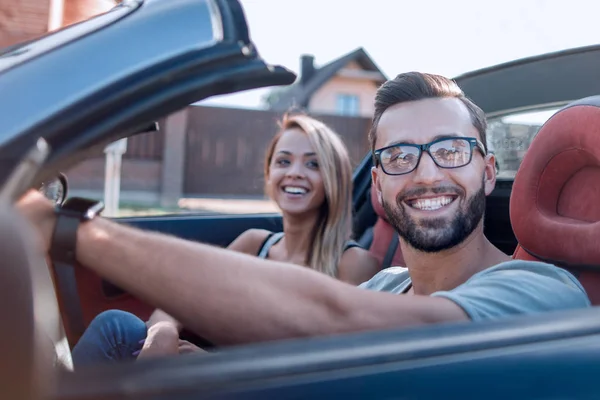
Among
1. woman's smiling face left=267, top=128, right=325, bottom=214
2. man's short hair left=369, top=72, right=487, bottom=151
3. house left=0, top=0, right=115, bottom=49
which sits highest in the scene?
house left=0, top=0, right=115, bottom=49

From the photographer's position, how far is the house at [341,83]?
30.2 m

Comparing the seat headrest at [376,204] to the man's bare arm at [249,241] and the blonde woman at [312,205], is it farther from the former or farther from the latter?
the man's bare arm at [249,241]

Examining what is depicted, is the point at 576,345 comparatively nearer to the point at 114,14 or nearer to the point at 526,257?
the point at 526,257

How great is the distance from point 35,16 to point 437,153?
1879 millimetres

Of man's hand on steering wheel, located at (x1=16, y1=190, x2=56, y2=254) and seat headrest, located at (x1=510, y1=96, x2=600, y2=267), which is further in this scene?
seat headrest, located at (x1=510, y1=96, x2=600, y2=267)

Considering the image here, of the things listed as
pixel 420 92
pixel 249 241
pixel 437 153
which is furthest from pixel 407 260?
pixel 249 241

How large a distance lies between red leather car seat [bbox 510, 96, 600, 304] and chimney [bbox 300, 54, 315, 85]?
29.4 metres

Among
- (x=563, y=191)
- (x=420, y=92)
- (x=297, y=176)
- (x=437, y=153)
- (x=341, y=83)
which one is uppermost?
(x=420, y=92)

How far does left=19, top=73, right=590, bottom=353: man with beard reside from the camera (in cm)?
118

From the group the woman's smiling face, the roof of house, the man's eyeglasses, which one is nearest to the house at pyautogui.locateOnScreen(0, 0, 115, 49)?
the woman's smiling face

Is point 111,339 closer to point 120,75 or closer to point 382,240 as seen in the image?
point 120,75

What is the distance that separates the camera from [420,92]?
6.07 feet

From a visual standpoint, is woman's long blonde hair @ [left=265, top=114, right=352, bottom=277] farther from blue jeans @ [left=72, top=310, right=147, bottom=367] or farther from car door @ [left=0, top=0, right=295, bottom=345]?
car door @ [left=0, top=0, right=295, bottom=345]

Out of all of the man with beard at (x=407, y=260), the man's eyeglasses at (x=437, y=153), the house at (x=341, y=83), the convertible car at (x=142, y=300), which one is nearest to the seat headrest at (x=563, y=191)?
the man with beard at (x=407, y=260)
